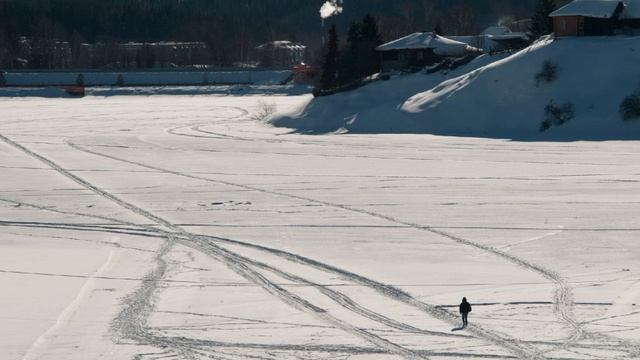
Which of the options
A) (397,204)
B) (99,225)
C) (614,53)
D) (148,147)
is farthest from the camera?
(614,53)

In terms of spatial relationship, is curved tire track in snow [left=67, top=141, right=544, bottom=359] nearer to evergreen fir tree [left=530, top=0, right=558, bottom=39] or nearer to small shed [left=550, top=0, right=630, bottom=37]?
small shed [left=550, top=0, right=630, bottom=37]

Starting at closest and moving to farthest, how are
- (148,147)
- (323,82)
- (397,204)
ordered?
1. (397,204)
2. (148,147)
3. (323,82)

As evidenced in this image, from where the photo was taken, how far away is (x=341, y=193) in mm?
31438

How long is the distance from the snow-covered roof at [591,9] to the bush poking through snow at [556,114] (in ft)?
24.3

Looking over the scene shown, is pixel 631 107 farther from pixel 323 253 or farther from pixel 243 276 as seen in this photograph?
pixel 243 276

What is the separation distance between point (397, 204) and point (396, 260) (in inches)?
284

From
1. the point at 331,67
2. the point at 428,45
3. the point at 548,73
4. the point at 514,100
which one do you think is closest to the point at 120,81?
the point at 331,67

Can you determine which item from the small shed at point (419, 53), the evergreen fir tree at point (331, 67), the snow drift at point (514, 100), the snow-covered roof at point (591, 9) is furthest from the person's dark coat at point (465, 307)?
the small shed at point (419, 53)

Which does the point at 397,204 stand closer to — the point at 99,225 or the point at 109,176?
the point at 99,225

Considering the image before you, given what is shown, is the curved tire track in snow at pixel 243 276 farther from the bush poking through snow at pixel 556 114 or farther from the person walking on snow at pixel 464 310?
the bush poking through snow at pixel 556 114

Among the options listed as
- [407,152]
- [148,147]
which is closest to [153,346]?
[407,152]

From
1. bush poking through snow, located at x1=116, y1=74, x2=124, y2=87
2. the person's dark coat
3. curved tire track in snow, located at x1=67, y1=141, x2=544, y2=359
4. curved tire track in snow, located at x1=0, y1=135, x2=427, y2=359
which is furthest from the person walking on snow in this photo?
bush poking through snow, located at x1=116, y1=74, x2=124, y2=87

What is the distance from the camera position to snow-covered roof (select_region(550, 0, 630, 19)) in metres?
55.4

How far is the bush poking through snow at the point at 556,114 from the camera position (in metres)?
48.6
